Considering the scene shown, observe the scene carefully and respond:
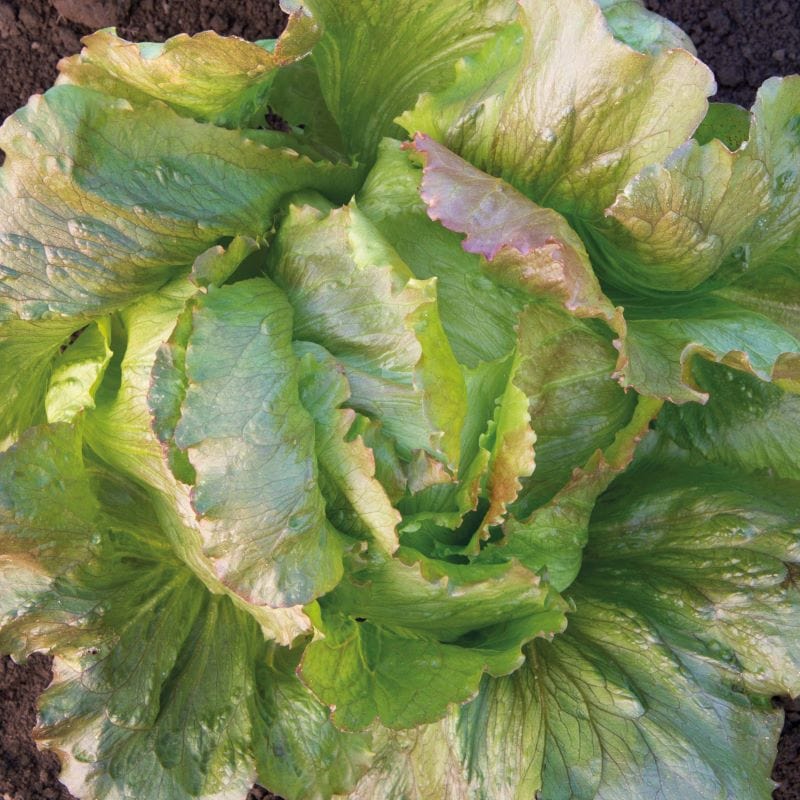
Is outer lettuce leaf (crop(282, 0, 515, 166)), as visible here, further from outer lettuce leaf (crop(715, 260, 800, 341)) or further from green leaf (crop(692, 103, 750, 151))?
outer lettuce leaf (crop(715, 260, 800, 341))

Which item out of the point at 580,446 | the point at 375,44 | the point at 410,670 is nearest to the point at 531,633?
the point at 410,670

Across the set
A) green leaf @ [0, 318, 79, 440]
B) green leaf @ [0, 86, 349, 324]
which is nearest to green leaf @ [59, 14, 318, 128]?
green leaf @ [0, 86, 349, 324]

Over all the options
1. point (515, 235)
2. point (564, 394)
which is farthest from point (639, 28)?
point (564, 394)

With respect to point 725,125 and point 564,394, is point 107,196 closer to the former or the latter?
point 564,394

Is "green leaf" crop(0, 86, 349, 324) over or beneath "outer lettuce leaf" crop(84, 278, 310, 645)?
over

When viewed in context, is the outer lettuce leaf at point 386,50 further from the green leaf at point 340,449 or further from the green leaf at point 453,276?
the green leaf at point 340,449

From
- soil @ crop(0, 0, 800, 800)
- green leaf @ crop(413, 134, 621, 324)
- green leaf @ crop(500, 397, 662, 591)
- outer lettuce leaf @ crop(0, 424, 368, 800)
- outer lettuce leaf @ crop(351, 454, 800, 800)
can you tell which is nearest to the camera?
green leaf @ crop(413, 134, 621, 324)

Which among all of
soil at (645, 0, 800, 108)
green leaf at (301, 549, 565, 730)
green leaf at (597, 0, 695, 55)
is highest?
green leaf at (597, 0, 695, 55)

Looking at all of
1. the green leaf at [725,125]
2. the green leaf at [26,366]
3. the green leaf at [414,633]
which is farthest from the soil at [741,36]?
the green leaf at [26,366]
